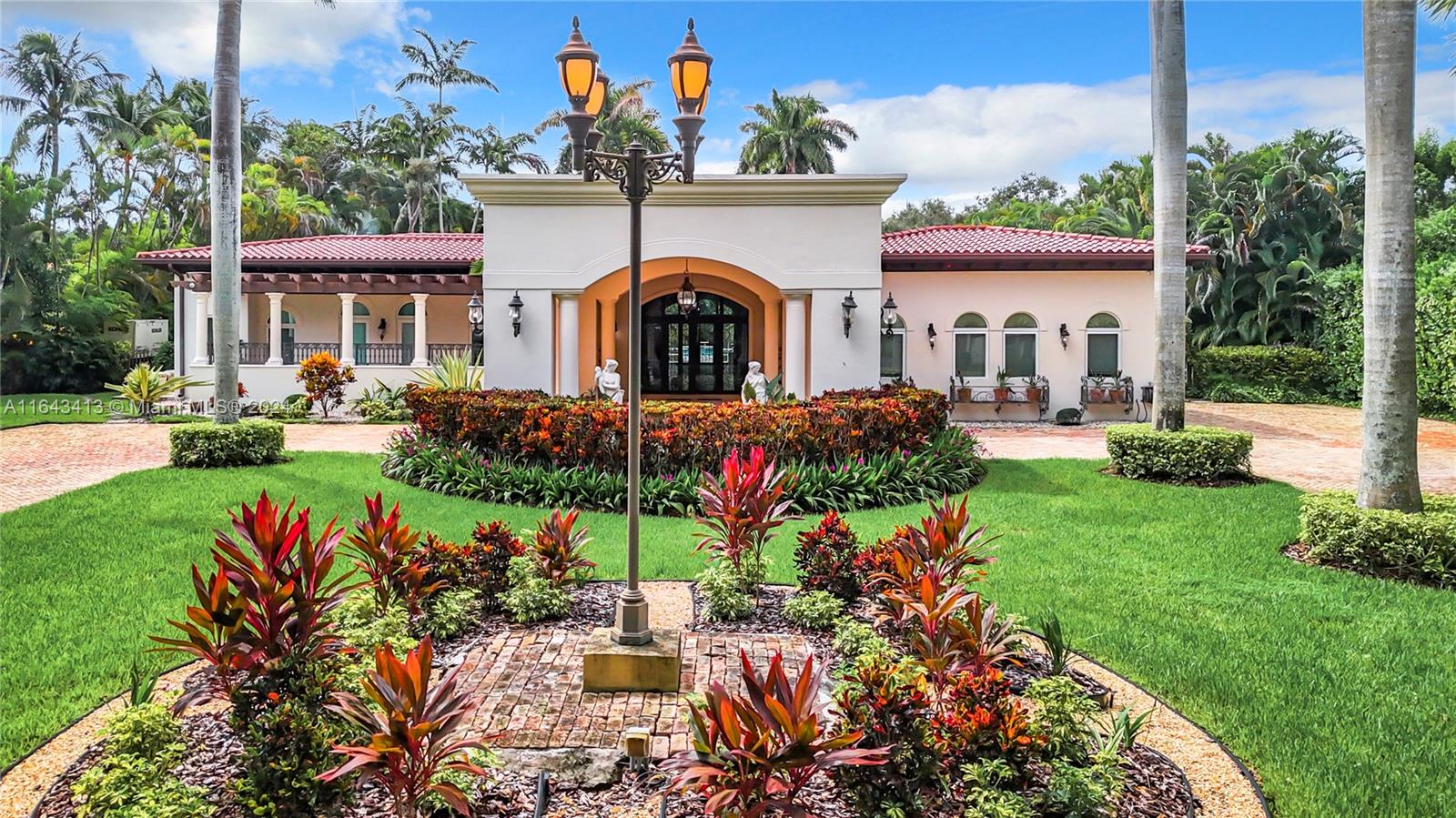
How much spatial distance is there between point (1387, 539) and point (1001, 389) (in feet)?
Answer: 39.5

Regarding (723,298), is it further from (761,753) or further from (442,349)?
(761,753)

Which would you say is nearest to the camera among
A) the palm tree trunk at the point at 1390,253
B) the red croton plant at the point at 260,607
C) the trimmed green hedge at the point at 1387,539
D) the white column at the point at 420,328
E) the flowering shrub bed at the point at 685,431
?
the red croton plant at the point at 260,607

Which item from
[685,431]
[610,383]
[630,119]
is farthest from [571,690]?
[630,119]

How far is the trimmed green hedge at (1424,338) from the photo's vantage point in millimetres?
18000

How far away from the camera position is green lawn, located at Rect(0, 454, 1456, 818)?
393cm

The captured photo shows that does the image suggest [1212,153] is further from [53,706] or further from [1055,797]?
[53,706]

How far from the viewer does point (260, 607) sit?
10.6ft

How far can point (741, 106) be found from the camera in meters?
35.1

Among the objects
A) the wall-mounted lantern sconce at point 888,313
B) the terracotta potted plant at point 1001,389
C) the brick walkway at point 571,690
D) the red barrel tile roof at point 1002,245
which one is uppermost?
the red barrel tile roof at point 1002,245

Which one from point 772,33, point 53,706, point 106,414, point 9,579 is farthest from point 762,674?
point 106,414

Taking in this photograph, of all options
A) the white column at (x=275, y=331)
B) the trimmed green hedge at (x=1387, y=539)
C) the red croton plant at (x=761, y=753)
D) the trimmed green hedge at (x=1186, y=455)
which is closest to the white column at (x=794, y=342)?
the trimmed green hedge at (x=1186, y=455)

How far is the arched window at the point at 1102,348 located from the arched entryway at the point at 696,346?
807 centimetres

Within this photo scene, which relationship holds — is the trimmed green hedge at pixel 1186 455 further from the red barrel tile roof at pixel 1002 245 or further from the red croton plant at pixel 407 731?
the red croton plant at pixel 407 731

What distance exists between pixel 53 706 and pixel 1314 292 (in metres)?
28.8
